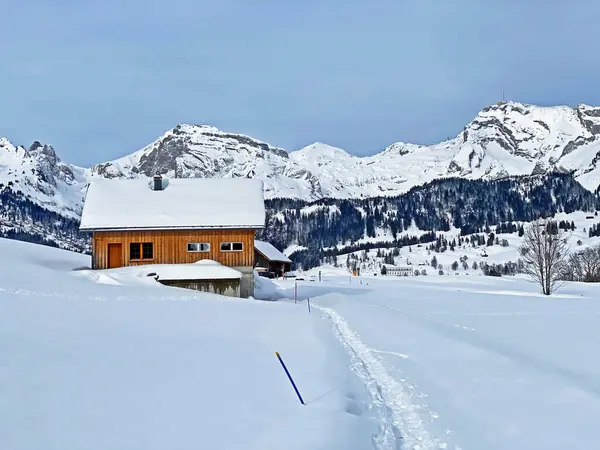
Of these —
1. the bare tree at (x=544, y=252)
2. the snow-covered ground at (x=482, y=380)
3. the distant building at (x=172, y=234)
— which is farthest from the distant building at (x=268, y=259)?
the snow-covered ground at (x=482, y=380)

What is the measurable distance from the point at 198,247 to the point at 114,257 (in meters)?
5.62

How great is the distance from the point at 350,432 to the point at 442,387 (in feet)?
13.8

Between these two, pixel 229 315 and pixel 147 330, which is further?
pixel 229 315

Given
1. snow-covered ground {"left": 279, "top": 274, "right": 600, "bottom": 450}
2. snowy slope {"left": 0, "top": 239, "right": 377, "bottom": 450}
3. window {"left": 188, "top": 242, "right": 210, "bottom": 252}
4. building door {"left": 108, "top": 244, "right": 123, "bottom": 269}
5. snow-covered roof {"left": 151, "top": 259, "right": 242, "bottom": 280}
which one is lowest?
snow-covered ground {"left": 279, "top": 274, "right": 600, "bottom": 450}

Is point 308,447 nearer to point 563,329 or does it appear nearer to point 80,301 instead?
point 80,301

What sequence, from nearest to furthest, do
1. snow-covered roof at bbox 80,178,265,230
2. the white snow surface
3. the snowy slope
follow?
the snowy slope → the white snow surface → snow-covered roof at bbox 80,178,265,230

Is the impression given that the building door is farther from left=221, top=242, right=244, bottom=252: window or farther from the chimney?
left=221, top=242, right=244, bottom=252: window

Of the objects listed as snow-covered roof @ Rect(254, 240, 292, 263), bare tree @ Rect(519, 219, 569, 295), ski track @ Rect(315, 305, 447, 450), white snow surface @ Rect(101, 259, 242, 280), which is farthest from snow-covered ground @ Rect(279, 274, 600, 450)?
snow-covered roof @ Rect(254, 240, 292, 263)

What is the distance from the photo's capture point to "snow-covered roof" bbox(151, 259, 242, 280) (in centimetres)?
3269

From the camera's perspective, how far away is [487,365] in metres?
14.2

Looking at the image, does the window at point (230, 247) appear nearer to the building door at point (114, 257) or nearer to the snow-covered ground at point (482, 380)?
the building door at point (114, 257)

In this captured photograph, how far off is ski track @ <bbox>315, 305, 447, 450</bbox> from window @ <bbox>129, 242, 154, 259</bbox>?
22558 mm

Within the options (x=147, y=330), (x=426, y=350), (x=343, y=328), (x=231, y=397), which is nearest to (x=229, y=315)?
(x=343, y=328)

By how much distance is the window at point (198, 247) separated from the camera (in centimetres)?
3603
